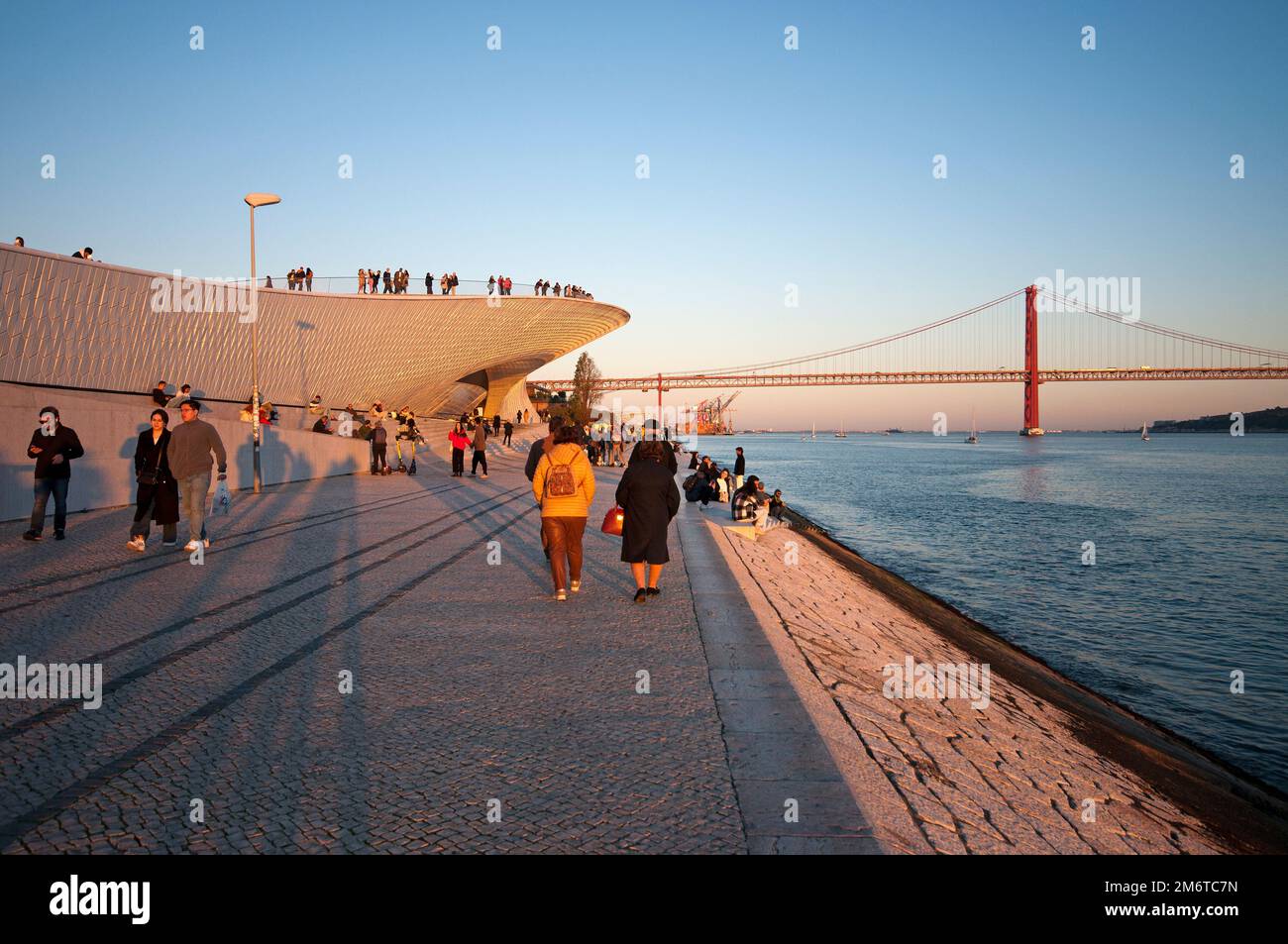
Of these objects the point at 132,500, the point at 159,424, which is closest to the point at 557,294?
the point at 132,500

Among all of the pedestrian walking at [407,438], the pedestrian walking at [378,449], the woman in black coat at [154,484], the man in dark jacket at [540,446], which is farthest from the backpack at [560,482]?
the pedestrian walking at [407,438]

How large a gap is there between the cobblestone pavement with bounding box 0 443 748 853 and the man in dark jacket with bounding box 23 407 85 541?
1.67 meters

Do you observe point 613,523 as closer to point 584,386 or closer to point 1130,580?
point 1130,580

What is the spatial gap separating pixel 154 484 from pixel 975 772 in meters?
8.92

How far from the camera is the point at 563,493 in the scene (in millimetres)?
6992

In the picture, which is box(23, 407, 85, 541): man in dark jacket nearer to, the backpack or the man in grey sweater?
the man in grey sweater

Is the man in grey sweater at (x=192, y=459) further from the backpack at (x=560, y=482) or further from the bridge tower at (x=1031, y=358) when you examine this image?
the bridge tower at (x=1031, y=358)

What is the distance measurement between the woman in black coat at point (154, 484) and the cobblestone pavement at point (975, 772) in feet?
21.9

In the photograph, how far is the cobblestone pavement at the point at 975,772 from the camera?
341cm

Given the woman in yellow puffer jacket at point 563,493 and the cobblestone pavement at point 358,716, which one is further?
the woman in yellow puffer jacket at point 563,493

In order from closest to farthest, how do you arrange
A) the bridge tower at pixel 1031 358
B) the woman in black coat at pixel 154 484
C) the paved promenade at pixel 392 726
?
the paved promenade at pixel 392 726
the woman in black coat at pixel 154 484
the bridge tower at pixel 1031 358

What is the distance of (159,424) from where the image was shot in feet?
Answer: 31.2
